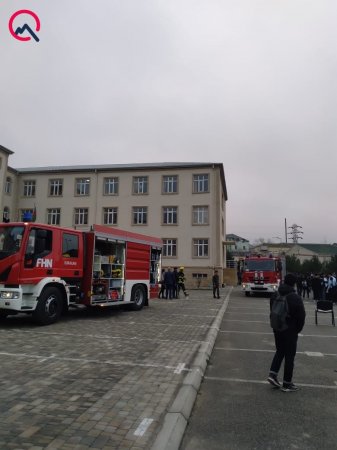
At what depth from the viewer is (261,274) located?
1057 inches

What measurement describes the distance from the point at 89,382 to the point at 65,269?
637cm

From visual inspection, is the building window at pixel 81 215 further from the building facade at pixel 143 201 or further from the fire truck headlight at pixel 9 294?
the fire truck headlight at pixel 9 294

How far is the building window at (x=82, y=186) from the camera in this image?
148ft

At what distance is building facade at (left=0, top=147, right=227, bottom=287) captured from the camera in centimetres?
4075

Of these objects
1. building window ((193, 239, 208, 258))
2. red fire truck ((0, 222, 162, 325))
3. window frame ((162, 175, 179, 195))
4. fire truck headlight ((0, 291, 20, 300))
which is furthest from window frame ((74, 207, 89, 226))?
fire truck headlight ((0, 291, 20, 300))

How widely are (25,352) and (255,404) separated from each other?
14.7ft

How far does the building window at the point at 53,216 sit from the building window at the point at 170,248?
13080 millimetres

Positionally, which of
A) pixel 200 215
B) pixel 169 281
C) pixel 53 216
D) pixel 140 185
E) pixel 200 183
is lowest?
pixel 169 281

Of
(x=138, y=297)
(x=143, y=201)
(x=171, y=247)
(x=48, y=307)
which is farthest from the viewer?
(x=143, y=201)

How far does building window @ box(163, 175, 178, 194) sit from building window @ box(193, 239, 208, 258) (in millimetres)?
5971

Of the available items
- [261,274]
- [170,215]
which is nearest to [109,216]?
[170,215]

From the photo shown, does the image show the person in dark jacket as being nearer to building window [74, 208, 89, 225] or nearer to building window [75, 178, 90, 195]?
building window [74, 208, 89, 225]

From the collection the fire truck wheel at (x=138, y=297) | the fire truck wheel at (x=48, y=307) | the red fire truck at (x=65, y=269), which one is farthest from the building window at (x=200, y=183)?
the fire truck wheel at (x=48, y=307)

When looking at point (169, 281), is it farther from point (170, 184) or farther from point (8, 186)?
point (8, 186)
